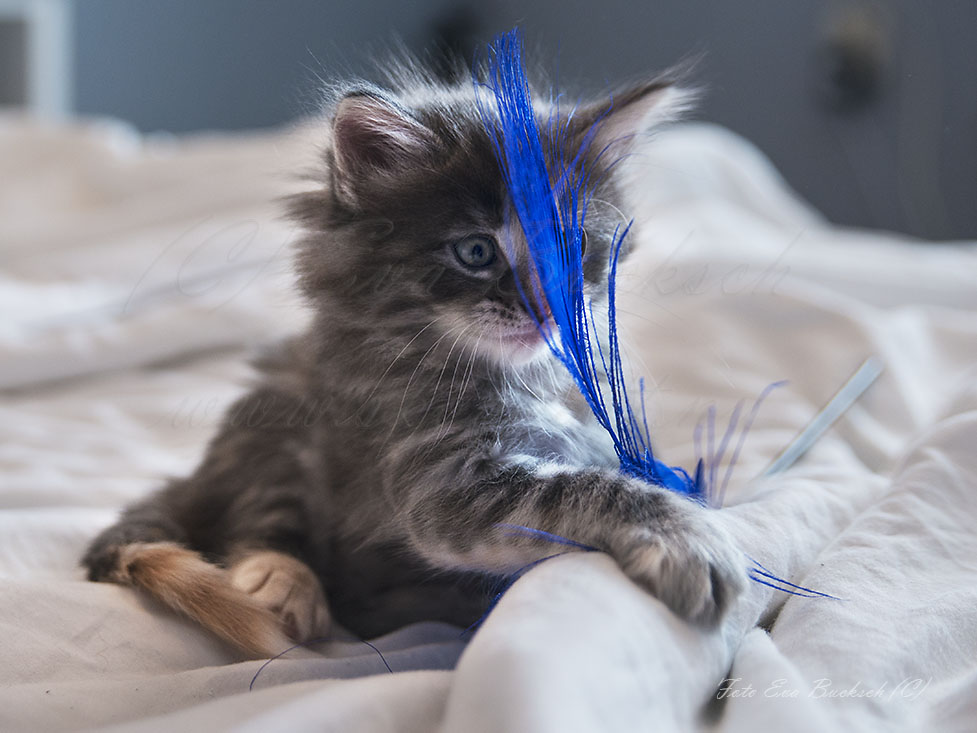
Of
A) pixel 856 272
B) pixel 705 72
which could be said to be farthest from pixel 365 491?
pixel 705 72

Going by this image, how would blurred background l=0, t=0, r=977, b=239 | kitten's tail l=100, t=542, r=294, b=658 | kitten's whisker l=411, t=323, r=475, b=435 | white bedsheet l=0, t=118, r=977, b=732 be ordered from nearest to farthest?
white bedsheet l=0, t=118, r=977, b=732 → kitten's tail l=100, t=542, r=294, b=658 → kitten's whisker l=411, t=323, r=475, b=435 → blurred background l=0, t=0, r=977, b=239

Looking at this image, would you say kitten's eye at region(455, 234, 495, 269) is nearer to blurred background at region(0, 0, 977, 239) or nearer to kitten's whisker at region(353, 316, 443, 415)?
kitten's whisker at region(353, 316, 443, 415)

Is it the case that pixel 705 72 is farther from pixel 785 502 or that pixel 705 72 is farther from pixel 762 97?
pixel 785 502

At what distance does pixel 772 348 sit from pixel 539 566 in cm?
96

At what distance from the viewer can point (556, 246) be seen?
99cm

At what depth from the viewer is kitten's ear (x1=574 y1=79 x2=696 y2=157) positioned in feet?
3.71

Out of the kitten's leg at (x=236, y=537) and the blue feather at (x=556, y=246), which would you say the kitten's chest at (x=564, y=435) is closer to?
the blue feather at (x=556, y=246)

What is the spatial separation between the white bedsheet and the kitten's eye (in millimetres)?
299

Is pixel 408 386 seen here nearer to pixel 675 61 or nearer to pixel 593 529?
pixel 593 529

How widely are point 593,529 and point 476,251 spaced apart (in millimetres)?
367

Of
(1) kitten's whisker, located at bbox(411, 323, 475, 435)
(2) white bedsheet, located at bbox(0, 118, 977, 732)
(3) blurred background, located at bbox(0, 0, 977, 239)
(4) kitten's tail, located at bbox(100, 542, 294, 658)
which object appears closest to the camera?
(2) white bedsheet, located at bbox(0, 118, 977, 732)

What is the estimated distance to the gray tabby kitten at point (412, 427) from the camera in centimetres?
95

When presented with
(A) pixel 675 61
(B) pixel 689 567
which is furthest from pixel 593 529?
(A) pixel 675 61

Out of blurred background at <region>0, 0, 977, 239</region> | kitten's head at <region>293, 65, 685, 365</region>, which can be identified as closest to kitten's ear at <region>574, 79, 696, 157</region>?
kitten's head at <region>293, 65, 685, 365</region>
